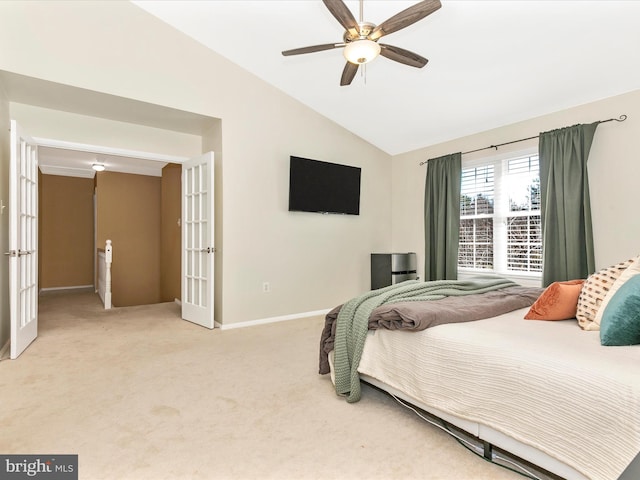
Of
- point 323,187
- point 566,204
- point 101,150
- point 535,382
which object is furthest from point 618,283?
point 101,150

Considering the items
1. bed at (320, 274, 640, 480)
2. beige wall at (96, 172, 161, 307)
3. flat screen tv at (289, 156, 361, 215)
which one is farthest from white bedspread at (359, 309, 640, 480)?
beige wall at (96, 172, 161, 307)

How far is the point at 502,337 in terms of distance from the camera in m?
1.68

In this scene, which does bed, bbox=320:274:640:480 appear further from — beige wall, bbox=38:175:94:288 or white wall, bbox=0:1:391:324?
beige wall, bbox=38:175:94:288

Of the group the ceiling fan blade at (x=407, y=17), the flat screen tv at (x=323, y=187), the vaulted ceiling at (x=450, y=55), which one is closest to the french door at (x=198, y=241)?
the flat screen tv at (x=323, y=187)

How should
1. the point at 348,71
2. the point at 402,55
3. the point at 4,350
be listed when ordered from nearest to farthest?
the point at 402,55
the point at 348,71
the point at 4,350

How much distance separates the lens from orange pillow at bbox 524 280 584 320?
6.76ft

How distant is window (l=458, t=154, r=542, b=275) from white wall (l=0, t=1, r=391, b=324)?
4.04 feet

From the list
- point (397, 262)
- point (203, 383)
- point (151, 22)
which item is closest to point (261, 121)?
point (151, 22)

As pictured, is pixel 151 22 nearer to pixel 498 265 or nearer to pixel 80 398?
Answer: pixel 80 398

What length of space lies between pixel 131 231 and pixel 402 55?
6.10m

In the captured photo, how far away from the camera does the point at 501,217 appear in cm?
429

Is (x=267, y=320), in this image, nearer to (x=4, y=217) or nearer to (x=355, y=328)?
(x=355, y=328)

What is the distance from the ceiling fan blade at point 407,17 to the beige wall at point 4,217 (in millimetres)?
3277

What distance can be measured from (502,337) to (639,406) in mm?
569
